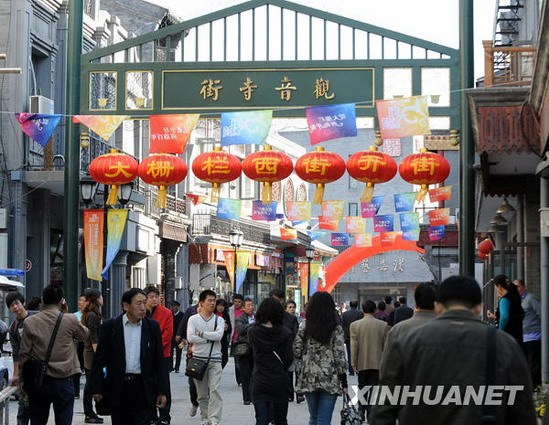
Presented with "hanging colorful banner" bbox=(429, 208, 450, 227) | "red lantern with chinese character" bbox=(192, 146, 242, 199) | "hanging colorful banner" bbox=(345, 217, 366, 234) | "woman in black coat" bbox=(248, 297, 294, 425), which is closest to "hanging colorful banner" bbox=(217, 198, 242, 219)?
"hanging colorful banner" bbox=(429, 208, 450, 227)

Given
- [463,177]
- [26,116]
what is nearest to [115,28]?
[26,116]

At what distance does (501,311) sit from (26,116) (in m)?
8.24

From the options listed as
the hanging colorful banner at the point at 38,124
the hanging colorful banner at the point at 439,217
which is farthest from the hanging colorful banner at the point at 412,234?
the hanging colorful banner at the point at 38,124

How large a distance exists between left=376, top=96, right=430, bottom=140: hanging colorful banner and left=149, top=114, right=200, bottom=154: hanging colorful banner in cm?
301

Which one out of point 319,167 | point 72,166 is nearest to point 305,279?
point 72,166

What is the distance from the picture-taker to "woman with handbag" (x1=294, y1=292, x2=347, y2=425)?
11781 millimetres

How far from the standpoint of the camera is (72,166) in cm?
1912

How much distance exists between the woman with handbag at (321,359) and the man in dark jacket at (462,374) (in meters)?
5.55

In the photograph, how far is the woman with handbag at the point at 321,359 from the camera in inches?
464

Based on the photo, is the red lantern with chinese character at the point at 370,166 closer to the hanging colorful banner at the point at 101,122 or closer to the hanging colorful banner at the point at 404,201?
the hanging colorful banner at the point at 101,122

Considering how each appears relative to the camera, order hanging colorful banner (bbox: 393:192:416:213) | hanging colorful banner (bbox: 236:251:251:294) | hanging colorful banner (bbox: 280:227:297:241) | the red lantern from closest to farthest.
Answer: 1. the red lantern
2. hanging colorful banner (bbox: 393:192:416:213)
3. hanging colorful banner (bbox: 236:251:251:294)
4. hanging colorful banner (bbox: 280:227:297:241)

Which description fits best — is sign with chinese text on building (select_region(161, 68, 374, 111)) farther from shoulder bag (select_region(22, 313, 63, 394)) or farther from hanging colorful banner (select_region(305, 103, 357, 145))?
shoulder bag (select_region(22, 313, 63, 394))

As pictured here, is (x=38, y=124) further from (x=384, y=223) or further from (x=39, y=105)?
(x=384, y=223)

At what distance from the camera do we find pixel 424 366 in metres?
6.08
